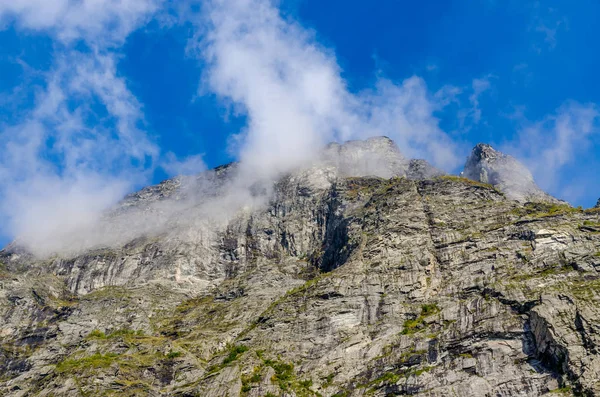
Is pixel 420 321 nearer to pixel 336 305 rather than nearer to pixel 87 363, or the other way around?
pixel 336 305

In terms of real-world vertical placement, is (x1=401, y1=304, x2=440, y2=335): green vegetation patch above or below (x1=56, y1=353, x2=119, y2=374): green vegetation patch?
above

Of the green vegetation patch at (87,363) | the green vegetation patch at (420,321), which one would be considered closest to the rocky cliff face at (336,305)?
the green vegetation patch at (420,321)

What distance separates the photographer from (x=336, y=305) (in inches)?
4395

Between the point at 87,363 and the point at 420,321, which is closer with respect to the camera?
the point at 420,321

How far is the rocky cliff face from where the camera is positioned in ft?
282

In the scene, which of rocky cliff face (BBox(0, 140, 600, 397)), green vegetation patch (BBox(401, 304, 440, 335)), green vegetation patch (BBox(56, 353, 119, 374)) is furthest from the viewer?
Answer: green vegetation patch (BBox(56, 353, 119, 374))

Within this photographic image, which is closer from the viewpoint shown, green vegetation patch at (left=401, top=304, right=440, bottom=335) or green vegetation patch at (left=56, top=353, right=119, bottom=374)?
green vegetation patch at (left=401, top=304, right=440, bottom=335)

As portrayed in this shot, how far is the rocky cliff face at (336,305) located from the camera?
85.9 meters

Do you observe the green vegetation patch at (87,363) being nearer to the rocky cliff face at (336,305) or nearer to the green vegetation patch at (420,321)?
the rocky cliff face at (336,305)

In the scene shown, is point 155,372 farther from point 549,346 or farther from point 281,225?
point 281,225

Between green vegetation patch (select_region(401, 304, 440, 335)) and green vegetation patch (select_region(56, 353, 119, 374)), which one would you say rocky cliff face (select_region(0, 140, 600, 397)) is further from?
green vegetation patch (select_region(56, 353, 119, 374))

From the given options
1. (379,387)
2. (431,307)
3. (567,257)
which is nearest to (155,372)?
(379,387)

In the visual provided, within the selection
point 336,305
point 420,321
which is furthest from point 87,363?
point 420,321

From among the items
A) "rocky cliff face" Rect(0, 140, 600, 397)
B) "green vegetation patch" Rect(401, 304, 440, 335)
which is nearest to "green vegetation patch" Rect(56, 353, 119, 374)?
"rocky cliff face" Rect(0, 140, 600, 397)
